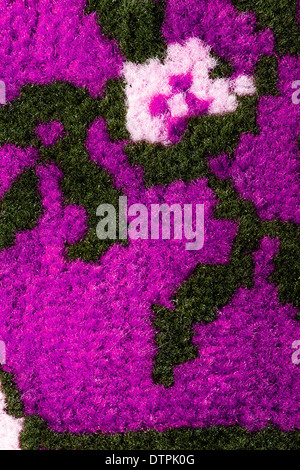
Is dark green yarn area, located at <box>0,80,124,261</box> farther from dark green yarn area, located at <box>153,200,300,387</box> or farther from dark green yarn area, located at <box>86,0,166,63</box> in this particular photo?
dark green yarn area, located at <box>153,200,300,387</box>

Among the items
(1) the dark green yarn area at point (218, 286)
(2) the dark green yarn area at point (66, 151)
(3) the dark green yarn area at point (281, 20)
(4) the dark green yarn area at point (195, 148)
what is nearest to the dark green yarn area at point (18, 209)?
(2) the dark green yarn area at point (66, 151)

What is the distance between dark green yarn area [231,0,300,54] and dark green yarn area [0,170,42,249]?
2.93ft

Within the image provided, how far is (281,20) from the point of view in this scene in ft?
4.89

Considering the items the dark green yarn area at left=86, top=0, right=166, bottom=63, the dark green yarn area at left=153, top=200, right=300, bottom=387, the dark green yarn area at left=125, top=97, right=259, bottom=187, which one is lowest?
the dark green yarn area at left=153, top=200, right=300, bottom=387

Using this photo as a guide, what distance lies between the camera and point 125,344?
1.45 metres

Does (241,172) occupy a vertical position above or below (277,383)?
above

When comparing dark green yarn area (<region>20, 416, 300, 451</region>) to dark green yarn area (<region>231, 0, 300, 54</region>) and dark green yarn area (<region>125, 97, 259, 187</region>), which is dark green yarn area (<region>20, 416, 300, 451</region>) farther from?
dark green yarn area (<region>231, 0, 300, 54</region>)

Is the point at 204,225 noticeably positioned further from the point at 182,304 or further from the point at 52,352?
the point at 52,352

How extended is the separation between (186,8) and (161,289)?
903 mm

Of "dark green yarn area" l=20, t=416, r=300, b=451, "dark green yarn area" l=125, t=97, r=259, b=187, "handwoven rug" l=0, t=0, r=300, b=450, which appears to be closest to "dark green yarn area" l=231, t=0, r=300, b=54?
"handwoven rug" l=0, t=0, r=300, b=450

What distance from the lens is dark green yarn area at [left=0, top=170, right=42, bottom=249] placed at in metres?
1.48

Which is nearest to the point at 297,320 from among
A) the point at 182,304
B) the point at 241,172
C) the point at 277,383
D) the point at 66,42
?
the point at 277,383

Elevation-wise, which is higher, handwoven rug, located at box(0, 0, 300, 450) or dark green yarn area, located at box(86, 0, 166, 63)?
dark green yarn area, located at box(86, 0, 166, 63)

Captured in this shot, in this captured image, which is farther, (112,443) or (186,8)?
(186,8)
